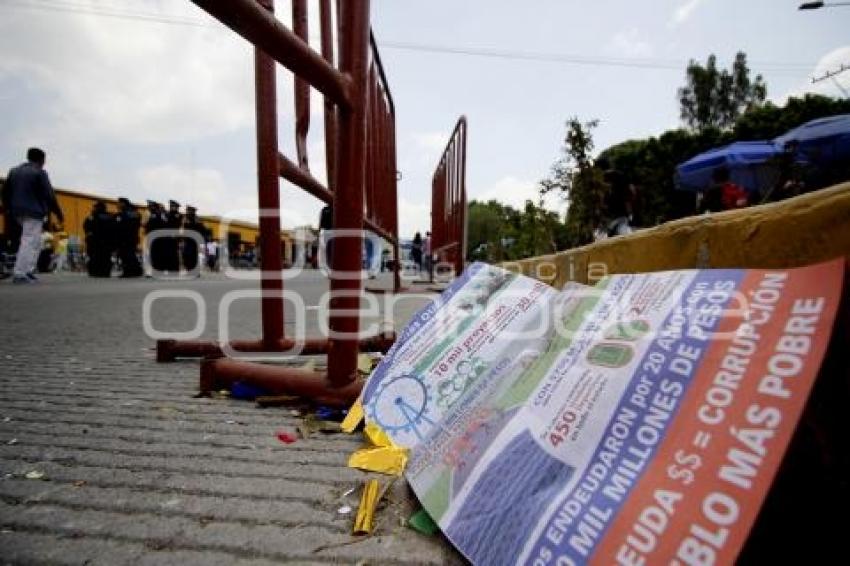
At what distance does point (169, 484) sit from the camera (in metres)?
0.97

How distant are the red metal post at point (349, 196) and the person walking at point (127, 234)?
1178 centimetres

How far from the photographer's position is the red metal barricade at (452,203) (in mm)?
4328

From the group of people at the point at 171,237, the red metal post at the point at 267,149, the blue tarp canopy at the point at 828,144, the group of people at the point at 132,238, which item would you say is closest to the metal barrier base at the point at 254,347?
the red metal post at the point at 267,149

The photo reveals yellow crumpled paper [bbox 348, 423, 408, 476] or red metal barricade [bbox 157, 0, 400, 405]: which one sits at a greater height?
red metal barricade [bbox 157, 0, 400, 405]

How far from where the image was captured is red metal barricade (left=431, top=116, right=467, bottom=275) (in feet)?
14.2

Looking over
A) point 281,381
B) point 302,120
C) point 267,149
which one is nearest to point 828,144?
point 302,120

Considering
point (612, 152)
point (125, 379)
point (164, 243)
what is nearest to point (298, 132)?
point (125, 379)

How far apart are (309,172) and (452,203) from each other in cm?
290

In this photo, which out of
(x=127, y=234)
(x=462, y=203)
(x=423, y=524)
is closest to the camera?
(x=423, y=524)

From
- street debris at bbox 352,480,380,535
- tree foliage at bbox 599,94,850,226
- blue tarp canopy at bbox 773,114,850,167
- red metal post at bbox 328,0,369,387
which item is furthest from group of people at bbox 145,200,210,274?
tree foliage at bbox 599,94,850,226

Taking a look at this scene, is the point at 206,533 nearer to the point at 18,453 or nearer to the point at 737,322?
the point at 18,453

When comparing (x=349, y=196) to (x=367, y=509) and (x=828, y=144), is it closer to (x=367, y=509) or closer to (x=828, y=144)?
(x=367, y=509)

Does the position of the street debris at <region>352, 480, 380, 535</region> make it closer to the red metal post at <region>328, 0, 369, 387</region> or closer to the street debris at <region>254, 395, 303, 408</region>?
the red metal post at <region>328, 0, 369, 387</region>

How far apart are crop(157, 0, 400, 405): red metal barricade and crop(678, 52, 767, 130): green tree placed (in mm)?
37113
